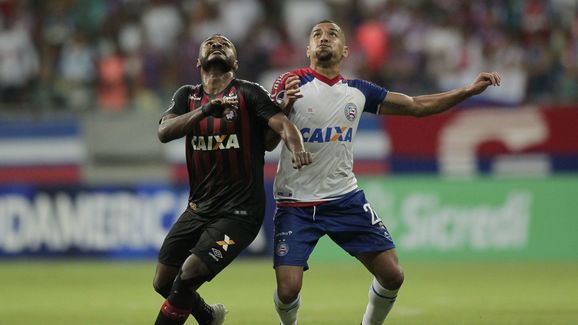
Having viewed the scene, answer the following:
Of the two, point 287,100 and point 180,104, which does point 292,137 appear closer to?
point 287,100

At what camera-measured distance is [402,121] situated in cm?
1662

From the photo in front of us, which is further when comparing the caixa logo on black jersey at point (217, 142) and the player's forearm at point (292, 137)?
the caixa logo on black jersey at point (217, 142)

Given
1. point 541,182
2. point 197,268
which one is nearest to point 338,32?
point 197,268

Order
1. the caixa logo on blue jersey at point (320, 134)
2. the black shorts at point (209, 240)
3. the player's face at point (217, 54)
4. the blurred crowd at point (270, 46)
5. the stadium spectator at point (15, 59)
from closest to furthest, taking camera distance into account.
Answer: the black shorts at point (209, 240) < the player's face at point (217, 54) < the caixa logo on blue jersey at point (320, 134) < the blurred crowd at point (270, 46) < the stadium spectator at point (15, 59)

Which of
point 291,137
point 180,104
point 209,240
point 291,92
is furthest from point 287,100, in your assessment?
point 209,240

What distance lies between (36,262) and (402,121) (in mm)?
A: 6082

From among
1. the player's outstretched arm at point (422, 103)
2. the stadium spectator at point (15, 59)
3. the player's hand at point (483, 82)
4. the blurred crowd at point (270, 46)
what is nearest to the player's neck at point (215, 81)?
the player's outstretched arm at point (422, 103)

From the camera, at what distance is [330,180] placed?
8242mm

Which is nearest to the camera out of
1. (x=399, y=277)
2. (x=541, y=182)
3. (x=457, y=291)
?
(x=399, y=277)

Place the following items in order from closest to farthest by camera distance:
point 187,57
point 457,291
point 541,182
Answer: point 457,291
point 541,182
point 187,57

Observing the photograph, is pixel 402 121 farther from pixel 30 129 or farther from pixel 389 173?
pixel 30 129

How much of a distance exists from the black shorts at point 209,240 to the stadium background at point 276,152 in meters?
7.01

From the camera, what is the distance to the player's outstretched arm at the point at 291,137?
7422 millimetres

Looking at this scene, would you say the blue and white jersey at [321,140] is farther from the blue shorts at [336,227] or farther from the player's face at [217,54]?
the player's face at [217,54]
